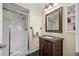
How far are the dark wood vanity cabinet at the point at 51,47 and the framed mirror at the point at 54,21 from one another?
0.12 metres

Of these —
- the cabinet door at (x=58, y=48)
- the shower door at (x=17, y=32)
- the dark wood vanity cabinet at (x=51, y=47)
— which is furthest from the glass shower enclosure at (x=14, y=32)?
the cabinet door at (x=58, y=48)

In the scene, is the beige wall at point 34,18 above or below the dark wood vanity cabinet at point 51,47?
above

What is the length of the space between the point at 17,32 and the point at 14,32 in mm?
36

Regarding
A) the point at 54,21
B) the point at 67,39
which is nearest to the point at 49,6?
the point at 54,21

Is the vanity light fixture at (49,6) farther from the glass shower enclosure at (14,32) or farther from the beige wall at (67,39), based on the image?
the glass shower enclosure at (14,32)

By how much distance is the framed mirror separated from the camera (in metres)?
1.17

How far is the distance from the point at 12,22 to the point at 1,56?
42 cm

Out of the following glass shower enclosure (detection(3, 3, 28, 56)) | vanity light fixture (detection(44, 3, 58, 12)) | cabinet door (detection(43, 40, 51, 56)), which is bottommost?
cabinet door (detection(43, 40, 51, 56))

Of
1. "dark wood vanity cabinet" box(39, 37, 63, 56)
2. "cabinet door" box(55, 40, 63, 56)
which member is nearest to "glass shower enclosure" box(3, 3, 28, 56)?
"dark wood vanity cabinet" box(39, 37, 63, 56)

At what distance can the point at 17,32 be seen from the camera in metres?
1.17

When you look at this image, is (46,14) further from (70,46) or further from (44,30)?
(70,46)

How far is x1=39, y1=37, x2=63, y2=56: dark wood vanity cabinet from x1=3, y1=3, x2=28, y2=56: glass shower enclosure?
200 millimetres

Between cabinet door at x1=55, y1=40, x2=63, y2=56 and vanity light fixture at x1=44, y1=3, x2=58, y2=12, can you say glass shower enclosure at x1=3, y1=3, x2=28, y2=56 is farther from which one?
cabinet door at x1=55, y1=40, x2=63, y2=56

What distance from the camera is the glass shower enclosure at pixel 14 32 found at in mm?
1119
